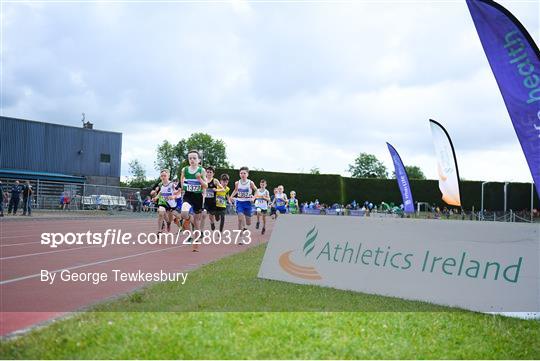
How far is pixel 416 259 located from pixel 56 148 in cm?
5343

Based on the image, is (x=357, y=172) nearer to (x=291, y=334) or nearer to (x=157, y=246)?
(x=157, y=246)

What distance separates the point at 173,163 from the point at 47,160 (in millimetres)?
63816

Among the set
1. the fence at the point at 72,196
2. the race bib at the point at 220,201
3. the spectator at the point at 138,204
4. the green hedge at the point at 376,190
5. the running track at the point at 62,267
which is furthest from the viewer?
the green hedge at the point at 376,190

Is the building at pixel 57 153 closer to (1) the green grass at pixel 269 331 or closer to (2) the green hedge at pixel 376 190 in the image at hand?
(2) the green hedge at pixel 376 190

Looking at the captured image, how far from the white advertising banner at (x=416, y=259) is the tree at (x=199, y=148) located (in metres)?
104

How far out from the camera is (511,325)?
5.88m

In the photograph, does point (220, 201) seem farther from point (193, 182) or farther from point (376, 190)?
point (376, 190)

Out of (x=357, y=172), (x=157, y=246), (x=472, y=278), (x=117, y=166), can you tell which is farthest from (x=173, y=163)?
(x=472, y=278)

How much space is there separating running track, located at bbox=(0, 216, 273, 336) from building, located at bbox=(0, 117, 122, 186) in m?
37.8

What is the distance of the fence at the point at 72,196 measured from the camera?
34.0 metres

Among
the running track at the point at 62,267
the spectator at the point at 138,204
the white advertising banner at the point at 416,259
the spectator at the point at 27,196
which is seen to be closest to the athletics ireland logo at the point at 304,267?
the white advertising banner at the point at 416,259

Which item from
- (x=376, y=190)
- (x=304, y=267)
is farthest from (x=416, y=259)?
(x=376, y=190)

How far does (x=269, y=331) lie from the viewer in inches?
192

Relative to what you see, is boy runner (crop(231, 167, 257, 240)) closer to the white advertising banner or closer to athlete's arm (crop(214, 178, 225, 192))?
athlete's arm (crop(214, 178, 225, 192))
